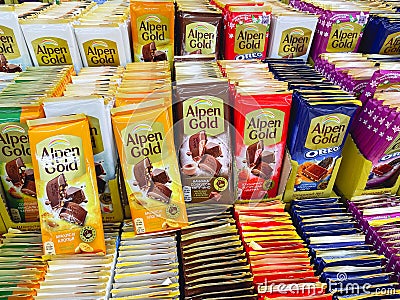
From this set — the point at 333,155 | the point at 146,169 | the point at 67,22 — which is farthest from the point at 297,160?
the point at 67,22

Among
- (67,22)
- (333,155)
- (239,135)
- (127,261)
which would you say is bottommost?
(127,261)

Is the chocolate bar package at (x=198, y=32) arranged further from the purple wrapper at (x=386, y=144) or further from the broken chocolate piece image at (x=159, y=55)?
the purple wrapper at (x=386, y=144)

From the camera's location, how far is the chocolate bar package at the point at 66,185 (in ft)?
4.23

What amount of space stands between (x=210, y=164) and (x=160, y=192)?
0.81 feet

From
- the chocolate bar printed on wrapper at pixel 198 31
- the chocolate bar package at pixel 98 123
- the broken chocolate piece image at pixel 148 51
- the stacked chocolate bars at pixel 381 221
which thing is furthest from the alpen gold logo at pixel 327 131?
the broken chocolate piece image at pixel 148 51

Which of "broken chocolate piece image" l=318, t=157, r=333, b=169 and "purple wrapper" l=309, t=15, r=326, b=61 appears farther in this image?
"purple wrapper" l=309, t=15, r=326, b=61

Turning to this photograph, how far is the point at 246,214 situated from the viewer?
154 cm

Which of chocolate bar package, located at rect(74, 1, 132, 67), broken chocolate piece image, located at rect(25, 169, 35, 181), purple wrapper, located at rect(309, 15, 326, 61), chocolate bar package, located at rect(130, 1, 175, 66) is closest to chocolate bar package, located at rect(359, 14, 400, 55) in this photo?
purple wrapper, located at rect(309, 15, 326, 61)

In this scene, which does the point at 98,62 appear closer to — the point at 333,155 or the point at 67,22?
the point at 67,22

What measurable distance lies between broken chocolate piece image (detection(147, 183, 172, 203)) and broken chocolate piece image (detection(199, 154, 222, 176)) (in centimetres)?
18

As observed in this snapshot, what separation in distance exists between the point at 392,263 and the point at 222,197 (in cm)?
71

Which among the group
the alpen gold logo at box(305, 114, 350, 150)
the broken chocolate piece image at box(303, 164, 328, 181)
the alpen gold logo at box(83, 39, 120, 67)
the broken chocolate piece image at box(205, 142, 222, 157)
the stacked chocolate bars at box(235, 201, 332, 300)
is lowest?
the stacked chocolate bars at box(235, 201, 332, 300)

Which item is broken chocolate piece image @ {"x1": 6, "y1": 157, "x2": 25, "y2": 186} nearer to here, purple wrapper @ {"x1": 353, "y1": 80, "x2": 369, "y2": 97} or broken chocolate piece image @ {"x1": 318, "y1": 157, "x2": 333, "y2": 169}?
broken chocolate piece image @ {"x1": 318, "y1": 157, "x2": 333, "y2": 169}

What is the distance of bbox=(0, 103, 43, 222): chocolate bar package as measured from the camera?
1.33m
